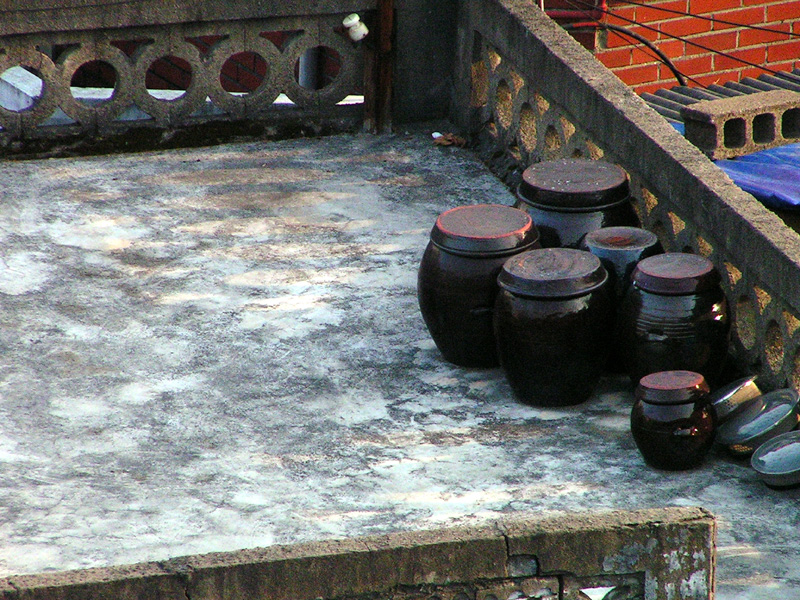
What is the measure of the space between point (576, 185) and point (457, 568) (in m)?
3.28

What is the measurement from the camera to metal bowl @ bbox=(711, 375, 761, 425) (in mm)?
5641

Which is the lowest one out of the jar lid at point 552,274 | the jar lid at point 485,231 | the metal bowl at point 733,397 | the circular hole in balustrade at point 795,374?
the metal bowl at point 733,397

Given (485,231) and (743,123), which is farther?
(743,123)

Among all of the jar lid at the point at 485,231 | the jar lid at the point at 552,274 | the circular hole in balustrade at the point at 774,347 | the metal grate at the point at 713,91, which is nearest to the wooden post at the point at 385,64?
the metal grate at the point at 713,91

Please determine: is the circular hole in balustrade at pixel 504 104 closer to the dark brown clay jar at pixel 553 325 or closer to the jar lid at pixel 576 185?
the jar lid at pixel 576 185

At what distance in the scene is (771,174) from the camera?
7.60m

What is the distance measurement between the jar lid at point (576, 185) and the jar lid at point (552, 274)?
42 cm

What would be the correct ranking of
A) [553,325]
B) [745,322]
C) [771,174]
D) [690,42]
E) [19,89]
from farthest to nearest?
1. [690,42]
2. [19,89]
3. [771,174]
4. [745,322]
5. [553,325]

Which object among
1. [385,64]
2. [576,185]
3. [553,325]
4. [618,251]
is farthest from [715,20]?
[553,325]

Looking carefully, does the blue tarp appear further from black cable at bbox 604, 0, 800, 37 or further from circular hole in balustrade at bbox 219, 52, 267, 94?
circular hole in balustrade at bbox 219, 52, 267, 94

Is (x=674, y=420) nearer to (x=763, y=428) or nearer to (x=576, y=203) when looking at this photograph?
(x=763, y=428)

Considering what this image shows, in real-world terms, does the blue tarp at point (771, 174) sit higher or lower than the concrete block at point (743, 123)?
lower

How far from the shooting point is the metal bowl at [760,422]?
544 cm

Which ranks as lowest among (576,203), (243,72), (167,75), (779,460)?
(167,75)
